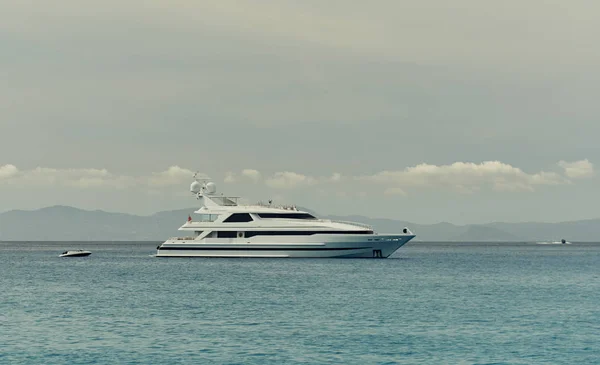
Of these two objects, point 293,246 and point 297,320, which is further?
point 293,246

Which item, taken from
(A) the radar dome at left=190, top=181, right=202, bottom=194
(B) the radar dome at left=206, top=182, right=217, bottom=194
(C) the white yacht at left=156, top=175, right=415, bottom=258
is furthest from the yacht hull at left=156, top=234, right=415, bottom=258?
(A) the radar dome at left=190, top=181, right=202, bottom=194

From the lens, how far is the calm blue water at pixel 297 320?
98.5 ft

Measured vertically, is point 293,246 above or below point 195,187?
below

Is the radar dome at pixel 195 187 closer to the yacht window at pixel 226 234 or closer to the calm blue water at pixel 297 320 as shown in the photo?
the yacht window at pixel 226 234

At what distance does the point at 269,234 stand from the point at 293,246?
3.07 meters

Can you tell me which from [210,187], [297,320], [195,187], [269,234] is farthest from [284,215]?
[297,320]

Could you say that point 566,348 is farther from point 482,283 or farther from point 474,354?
point 482,283

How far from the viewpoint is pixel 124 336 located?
34.2 meters

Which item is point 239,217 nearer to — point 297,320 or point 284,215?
point 284,215

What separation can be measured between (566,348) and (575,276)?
50109mm

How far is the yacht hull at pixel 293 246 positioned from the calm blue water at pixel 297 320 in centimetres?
1781

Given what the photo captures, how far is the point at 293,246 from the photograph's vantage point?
85500mm

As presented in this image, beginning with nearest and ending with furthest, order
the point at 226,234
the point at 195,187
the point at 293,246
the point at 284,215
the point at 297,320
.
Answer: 1. the point at 297,320
2. the point at 293,246
3. the point at 284,215
4. the point at 226,234
5. the point at 195,187

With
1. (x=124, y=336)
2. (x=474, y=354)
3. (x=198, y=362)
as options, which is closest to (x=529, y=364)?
(x=474, y=354)
